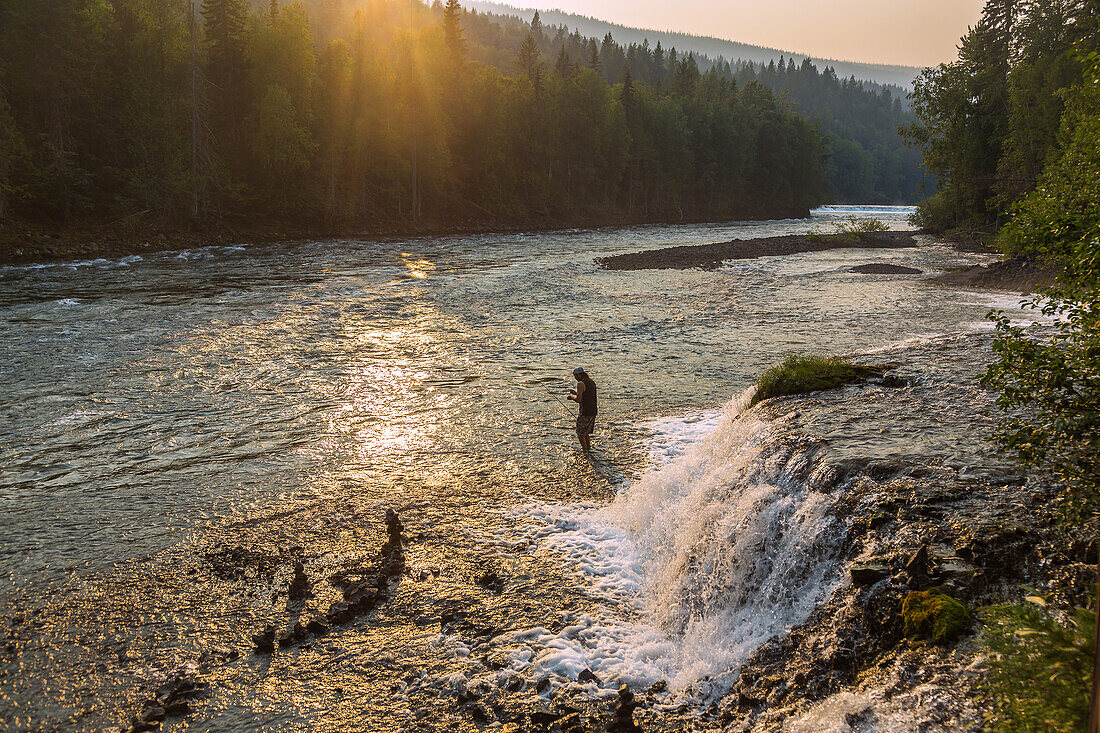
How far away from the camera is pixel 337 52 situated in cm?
7588

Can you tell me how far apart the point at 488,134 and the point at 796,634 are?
9567 centimetres

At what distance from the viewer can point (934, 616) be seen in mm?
6527

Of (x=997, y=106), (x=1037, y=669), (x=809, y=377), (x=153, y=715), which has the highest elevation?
(x=997, y=106)

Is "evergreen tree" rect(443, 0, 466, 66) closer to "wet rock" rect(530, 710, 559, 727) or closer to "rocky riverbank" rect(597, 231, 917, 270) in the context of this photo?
"rocky riverbank" rect(597, 231, 917, 270)

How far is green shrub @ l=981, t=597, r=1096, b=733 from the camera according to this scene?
4621 millimetres

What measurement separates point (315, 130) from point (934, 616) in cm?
7932

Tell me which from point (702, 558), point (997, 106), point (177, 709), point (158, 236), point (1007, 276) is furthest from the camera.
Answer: point (997, 106)

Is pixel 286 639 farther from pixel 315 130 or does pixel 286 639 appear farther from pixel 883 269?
pixel 315 130

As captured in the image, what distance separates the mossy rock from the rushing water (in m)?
1.33

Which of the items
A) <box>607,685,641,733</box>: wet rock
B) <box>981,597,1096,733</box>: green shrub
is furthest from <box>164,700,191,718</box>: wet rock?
<box>981,597,1096,733</box>: green shrub

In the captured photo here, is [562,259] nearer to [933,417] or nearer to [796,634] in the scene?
[933,417]

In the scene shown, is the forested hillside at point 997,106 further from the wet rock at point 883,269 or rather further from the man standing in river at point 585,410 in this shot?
the man standing in river at point 585,410

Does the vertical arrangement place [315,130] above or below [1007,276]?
above

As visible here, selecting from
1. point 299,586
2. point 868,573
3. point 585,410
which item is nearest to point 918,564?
point 868,573
